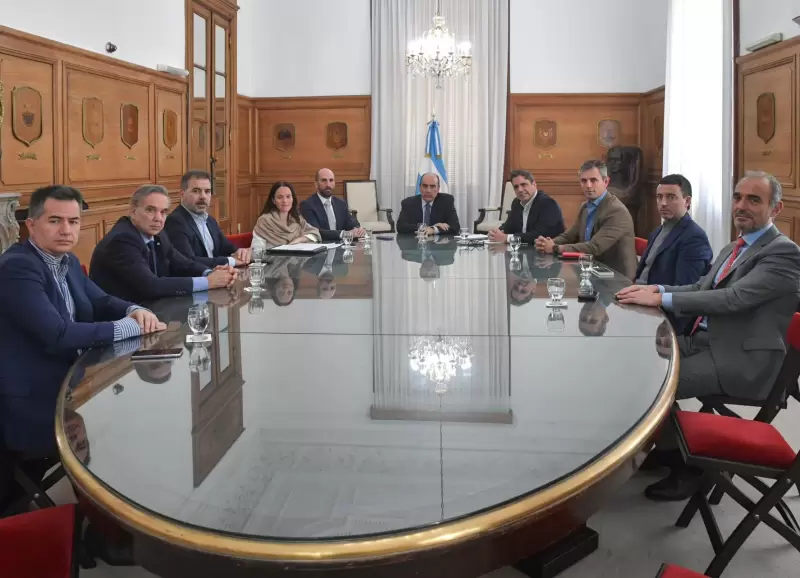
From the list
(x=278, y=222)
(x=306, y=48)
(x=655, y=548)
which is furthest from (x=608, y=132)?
(x=655, y=548)

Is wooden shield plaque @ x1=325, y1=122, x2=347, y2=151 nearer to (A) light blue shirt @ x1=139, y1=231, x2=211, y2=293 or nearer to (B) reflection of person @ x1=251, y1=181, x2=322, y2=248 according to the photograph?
(B) reflection of person @ x1=251, y1=181, x2=322, y2=248

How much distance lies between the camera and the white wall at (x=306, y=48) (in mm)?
10422

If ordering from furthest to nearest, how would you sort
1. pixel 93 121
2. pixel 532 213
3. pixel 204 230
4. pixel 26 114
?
Result: 1. pixel 93 121
2. pixel 532 213
3. pixel 26 114
4. pixel 204 230

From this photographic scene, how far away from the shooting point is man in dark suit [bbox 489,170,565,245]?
241 inches

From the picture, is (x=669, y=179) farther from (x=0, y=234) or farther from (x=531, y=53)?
(x=531, y=53)

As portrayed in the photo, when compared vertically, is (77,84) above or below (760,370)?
above

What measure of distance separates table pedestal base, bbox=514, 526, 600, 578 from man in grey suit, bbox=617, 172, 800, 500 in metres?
0.59

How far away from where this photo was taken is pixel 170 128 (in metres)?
8.30

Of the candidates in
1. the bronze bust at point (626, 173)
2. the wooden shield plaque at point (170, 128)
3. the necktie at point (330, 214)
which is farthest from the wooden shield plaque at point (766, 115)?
the wooden shield plaque at point (170, 128)

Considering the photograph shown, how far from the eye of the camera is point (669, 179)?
3.98m

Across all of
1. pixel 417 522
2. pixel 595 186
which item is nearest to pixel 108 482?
pixel 417 522

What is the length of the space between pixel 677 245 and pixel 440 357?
2.08 m

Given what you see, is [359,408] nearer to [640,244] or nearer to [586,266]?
[586,266]

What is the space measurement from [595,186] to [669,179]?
1.15 metres
